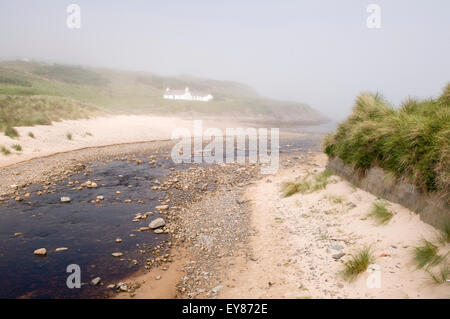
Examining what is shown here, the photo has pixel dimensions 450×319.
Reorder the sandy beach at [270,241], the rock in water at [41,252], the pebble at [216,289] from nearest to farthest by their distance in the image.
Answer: the sandy beach at [270,241]
the pebble at [216,289]
the rock in water at [41,252]

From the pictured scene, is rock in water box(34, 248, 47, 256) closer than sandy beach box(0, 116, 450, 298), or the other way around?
sandy beach box(0, 116, 450, 298)

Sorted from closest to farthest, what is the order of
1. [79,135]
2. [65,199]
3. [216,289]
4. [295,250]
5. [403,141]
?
1. [216,289]
2. [295,250]
3. [403,141]
4. [65,199]
5. [79,135]

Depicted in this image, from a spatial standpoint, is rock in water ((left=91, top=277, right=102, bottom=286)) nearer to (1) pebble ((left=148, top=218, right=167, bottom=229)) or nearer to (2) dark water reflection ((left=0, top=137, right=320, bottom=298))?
(2) dark water reflection ((left=0, top=137, right=320, bottom=298))

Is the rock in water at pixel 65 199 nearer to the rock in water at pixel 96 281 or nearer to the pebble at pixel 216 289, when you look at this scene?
the rock in water at pixel 96 281

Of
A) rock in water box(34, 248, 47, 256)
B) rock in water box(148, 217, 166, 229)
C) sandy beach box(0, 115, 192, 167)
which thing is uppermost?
sandy beach box(0, 115, 192, 167)

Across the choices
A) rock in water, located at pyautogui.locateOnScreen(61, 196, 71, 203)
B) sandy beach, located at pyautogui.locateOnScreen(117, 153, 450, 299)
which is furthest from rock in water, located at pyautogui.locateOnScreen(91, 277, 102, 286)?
rock in water, located at pyautogui.locateOnScreen(61, 196, 71, 203)

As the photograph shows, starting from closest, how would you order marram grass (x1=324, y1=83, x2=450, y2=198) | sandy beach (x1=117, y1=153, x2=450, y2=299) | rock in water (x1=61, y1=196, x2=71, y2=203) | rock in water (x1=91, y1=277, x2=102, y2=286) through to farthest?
sandy beach (x1=117, y1=153, x2=450, y2=299) < marram grass (x1=324, y1=83, x2=450, y2=198) < rock in water (x1=91, y1=277, x2=102, y2=286) < rock in water (x1=61, y1=196, x2=71, y2=203)

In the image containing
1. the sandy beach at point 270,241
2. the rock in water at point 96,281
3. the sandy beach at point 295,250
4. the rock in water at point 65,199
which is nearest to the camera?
the sandy beach at point 295,250

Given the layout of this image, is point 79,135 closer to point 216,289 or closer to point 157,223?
point 157,223

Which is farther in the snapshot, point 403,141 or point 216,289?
point 403,141

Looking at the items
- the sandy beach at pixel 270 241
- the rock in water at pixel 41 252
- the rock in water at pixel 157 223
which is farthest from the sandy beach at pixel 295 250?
the rock in water at pixel 41 252

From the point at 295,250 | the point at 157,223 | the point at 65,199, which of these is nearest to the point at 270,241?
the point at 295,250
